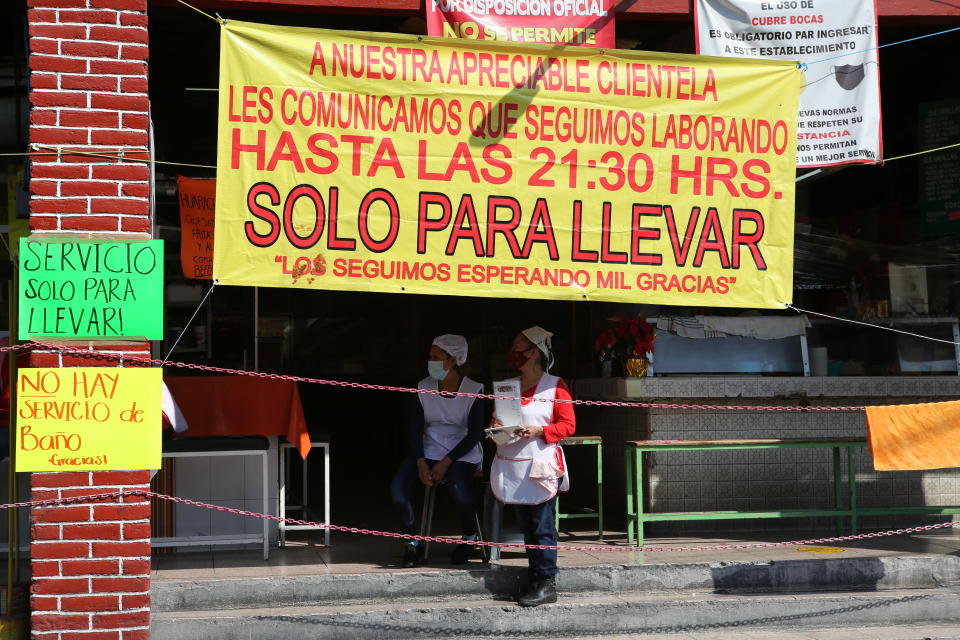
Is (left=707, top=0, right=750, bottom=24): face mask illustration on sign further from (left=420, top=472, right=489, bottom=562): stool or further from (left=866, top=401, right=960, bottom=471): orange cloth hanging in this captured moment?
(left=420, top=472, right=489, bottom=562): stool

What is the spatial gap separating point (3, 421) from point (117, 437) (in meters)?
2.04

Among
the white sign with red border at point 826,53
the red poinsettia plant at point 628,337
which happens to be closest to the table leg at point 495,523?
the red poinsettia plant at point 628,337

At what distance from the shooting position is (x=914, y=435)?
23.4ft

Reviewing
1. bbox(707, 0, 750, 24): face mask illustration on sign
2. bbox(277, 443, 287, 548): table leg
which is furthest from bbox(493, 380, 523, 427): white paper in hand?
bbox(707, 0, 750, 24): face mask illustration on sign

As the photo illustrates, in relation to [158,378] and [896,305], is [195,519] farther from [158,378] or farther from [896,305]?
[896,305]

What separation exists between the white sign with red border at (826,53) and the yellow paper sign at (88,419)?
462 cm

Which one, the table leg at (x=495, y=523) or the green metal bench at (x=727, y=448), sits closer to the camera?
the table leg at (x=495, y=523)

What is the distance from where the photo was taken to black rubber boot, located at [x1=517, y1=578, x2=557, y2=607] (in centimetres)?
692

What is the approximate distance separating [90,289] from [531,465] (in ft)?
9.68

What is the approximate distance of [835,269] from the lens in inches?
404

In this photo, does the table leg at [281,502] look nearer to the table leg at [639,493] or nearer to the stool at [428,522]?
the stool at [428,522]

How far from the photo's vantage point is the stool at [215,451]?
795cm

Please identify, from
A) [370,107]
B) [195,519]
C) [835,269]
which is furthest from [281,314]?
[370,107]

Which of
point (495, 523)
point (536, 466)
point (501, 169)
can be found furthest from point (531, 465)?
point (501, 169)
